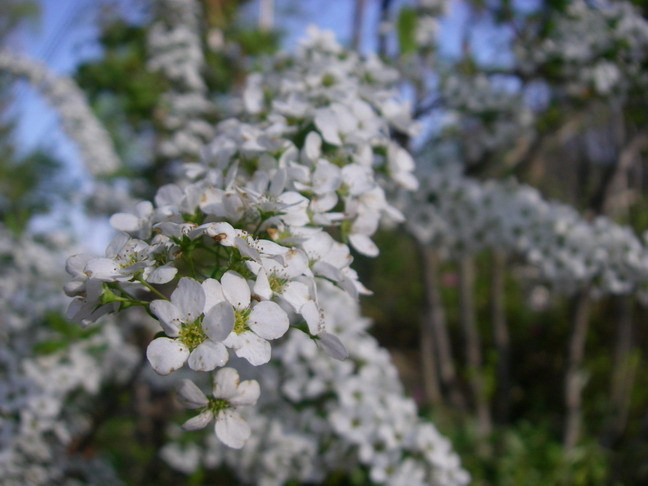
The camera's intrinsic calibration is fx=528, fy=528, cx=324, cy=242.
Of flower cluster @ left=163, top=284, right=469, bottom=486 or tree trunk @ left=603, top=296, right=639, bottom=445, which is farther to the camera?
tree trunk @ left=603, top=296, right=639, bottom=445

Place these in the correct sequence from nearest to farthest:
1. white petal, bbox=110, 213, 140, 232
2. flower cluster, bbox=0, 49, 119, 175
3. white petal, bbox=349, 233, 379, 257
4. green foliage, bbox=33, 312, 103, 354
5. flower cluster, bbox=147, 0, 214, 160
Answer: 1. white petal, bbox=110, 213, 140, 232
2. white petal, bbox=349, 233, 379, 257
3. green foliage, bbox=33, 312, 103, 354
4. flower cluster, bbox=147, 0, 214, 160
5. flower cluster, bbox=0, 49, 119, 175

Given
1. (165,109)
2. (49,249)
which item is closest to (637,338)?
(165,109)

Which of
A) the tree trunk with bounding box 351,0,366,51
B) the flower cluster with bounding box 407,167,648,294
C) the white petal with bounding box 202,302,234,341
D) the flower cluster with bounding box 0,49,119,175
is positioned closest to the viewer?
the white petal with bounding box 202,302,234,341

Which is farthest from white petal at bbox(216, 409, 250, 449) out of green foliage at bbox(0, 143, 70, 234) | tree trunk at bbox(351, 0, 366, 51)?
green foliage at bbox(0, 143, 70, 234)

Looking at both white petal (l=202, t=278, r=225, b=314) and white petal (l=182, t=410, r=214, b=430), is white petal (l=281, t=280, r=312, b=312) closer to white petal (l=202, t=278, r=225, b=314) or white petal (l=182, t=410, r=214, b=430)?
white petal (l=202, t=278, r=225, b=314)

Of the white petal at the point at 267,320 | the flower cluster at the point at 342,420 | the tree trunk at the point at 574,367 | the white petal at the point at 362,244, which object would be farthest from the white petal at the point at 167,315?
the tree trunk at the point at 574,367

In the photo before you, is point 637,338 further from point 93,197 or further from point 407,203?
point 93,197

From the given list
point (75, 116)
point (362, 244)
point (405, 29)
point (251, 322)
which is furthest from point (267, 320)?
point (75, 116)

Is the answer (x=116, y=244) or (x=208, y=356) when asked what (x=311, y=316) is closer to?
(x=208, y=356)
